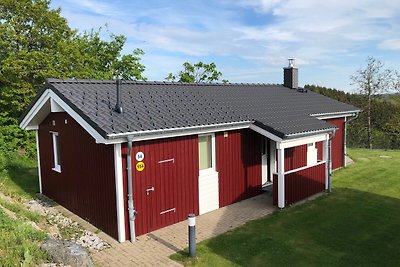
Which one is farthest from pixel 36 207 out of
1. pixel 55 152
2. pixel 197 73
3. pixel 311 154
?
pixel 197 73

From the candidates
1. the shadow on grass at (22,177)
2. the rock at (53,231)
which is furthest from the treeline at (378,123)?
the rock at (53,231)

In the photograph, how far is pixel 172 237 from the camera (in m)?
8.60

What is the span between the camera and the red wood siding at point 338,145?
52.2 ft

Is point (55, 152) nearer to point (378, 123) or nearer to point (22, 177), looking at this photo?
point (22, 177)

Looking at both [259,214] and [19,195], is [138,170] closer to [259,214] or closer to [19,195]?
[259,214]

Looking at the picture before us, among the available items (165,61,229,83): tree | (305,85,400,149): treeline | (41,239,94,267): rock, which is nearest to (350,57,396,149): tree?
(305,85,400,149): treeline

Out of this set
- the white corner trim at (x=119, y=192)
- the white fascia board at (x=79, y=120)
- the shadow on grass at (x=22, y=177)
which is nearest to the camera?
the white fascia board at (x=79, y=120)

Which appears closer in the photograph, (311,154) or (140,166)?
(140,166)

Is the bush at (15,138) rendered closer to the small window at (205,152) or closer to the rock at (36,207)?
the rock at (36,207)

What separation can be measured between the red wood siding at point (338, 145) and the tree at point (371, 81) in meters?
15.2

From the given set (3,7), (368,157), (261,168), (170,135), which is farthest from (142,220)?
(3,7)

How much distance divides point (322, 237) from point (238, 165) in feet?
11.6

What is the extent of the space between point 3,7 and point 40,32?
2179 millimetres

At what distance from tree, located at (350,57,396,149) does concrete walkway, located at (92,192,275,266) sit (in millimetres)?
23090
